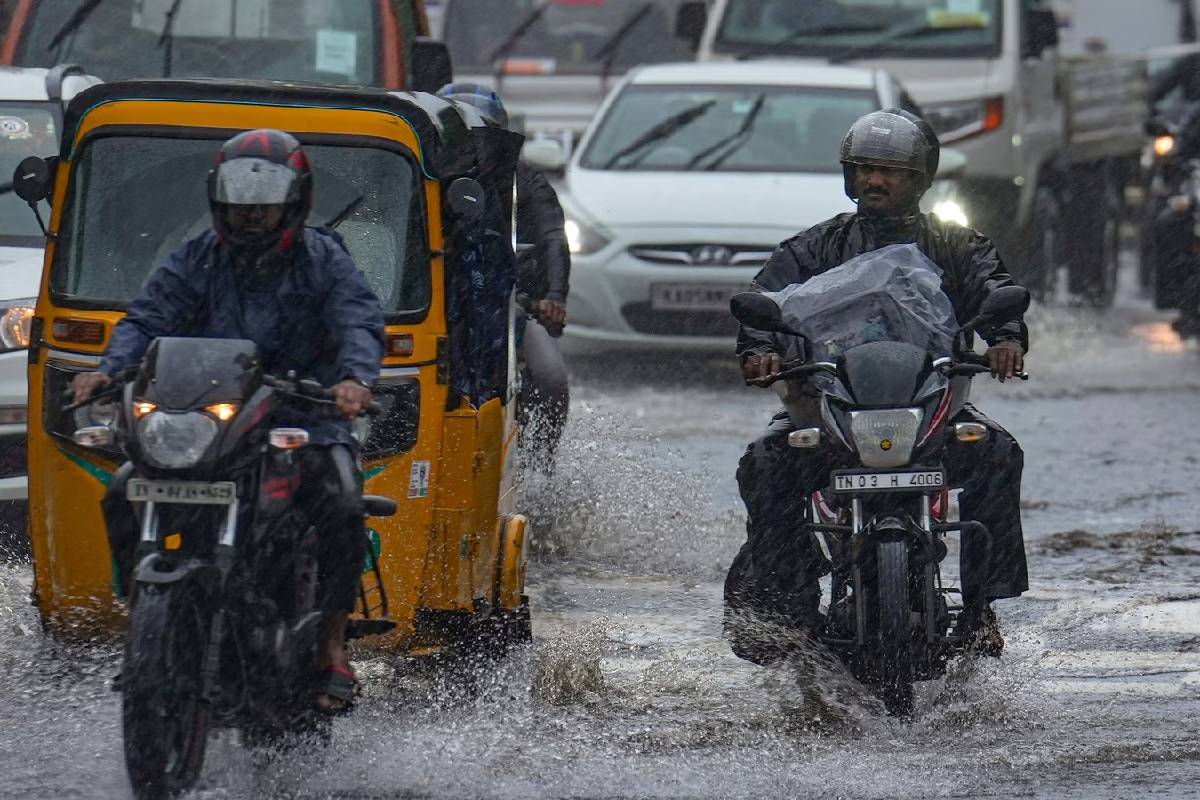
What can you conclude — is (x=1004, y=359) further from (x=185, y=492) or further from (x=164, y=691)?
(x=164, y=691)

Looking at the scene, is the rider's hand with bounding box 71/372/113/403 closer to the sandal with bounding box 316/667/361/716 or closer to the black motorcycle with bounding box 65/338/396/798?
the black motorcycle with bounding box 65/338/396/798

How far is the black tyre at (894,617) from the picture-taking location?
6.54 metres

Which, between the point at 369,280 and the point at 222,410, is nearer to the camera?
the point at 222,410

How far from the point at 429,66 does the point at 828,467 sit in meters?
5.75

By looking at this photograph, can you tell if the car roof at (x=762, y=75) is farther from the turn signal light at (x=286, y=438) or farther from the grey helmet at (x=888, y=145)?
the turn signal light at (x=286, y=438)

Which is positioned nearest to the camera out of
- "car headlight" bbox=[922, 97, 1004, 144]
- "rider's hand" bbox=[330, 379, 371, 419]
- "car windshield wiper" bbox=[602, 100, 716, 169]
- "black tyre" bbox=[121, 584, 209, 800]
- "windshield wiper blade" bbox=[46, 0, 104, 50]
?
"black tyre" bbox=[121, 584, 209, 800]

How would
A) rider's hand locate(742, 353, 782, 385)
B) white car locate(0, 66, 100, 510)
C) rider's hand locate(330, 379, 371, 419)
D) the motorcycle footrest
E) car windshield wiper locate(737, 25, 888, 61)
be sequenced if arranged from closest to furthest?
rider's hand locate(330, 379, 371, 419) → the motorcycle footrest → rider's hand locate(742, 353, 782, 385) → white car locate(0, 66, 100, 510) → car windshield wiper locate(737, 25, 888, 61)

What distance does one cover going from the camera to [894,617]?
6539mm

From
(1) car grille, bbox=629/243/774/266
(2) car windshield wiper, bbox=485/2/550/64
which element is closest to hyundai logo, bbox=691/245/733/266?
(1) car grille, bbox=629/243/774/266

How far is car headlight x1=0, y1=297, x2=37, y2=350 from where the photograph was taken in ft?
29.0

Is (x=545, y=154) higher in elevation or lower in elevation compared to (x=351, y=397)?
higher

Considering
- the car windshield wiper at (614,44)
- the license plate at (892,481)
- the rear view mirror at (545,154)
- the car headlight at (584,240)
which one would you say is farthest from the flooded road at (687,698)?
the car windshield wiper at (614,44)

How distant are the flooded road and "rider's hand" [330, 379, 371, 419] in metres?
0.88

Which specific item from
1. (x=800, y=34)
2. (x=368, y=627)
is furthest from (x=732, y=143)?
(x=368, y=627)
